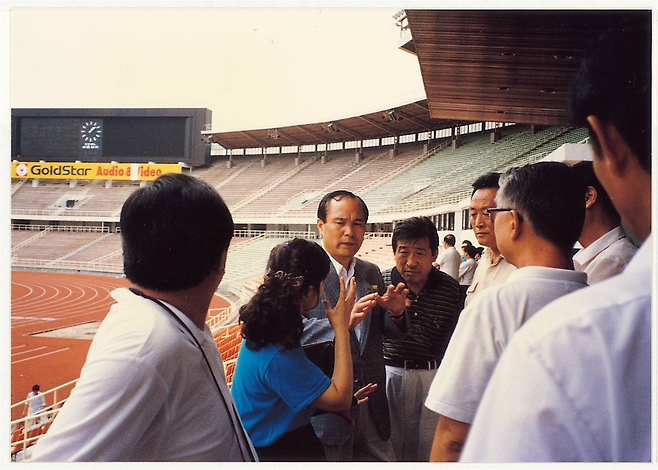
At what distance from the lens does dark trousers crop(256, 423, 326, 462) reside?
133 cm

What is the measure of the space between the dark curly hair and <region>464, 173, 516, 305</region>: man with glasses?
64cm

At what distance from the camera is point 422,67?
2191 mm

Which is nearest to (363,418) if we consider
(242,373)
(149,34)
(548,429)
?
(242,373)

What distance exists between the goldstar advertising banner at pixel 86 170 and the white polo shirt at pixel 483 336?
1.32m

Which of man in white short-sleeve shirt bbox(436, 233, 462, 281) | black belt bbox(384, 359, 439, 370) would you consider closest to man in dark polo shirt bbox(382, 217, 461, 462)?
black belt bbox(384, 359, 439, 370)

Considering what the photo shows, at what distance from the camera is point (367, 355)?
1744 millimetres

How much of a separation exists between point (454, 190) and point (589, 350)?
7.51ft

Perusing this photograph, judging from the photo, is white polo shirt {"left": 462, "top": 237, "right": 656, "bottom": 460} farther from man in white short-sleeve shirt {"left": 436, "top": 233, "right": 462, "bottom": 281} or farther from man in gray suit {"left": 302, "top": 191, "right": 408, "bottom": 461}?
man in white short-sleeve shirt {"left": 436, "top": 233, "right": 462, "bottom": 281}

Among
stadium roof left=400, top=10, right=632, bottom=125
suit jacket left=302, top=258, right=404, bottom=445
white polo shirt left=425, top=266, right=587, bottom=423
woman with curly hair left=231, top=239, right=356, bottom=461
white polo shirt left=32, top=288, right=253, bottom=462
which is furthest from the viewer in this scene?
stadium roof left=400, top=10, right=632, bottom=125

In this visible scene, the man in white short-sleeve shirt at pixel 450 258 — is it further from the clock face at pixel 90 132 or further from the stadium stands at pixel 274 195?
the clock face at pixel 90 132

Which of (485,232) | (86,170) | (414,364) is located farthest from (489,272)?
(86,170)

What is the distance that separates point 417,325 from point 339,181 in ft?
2.80

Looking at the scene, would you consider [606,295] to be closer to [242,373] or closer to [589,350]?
[589,350]

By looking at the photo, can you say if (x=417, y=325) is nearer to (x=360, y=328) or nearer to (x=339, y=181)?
(x=360, y=328)
